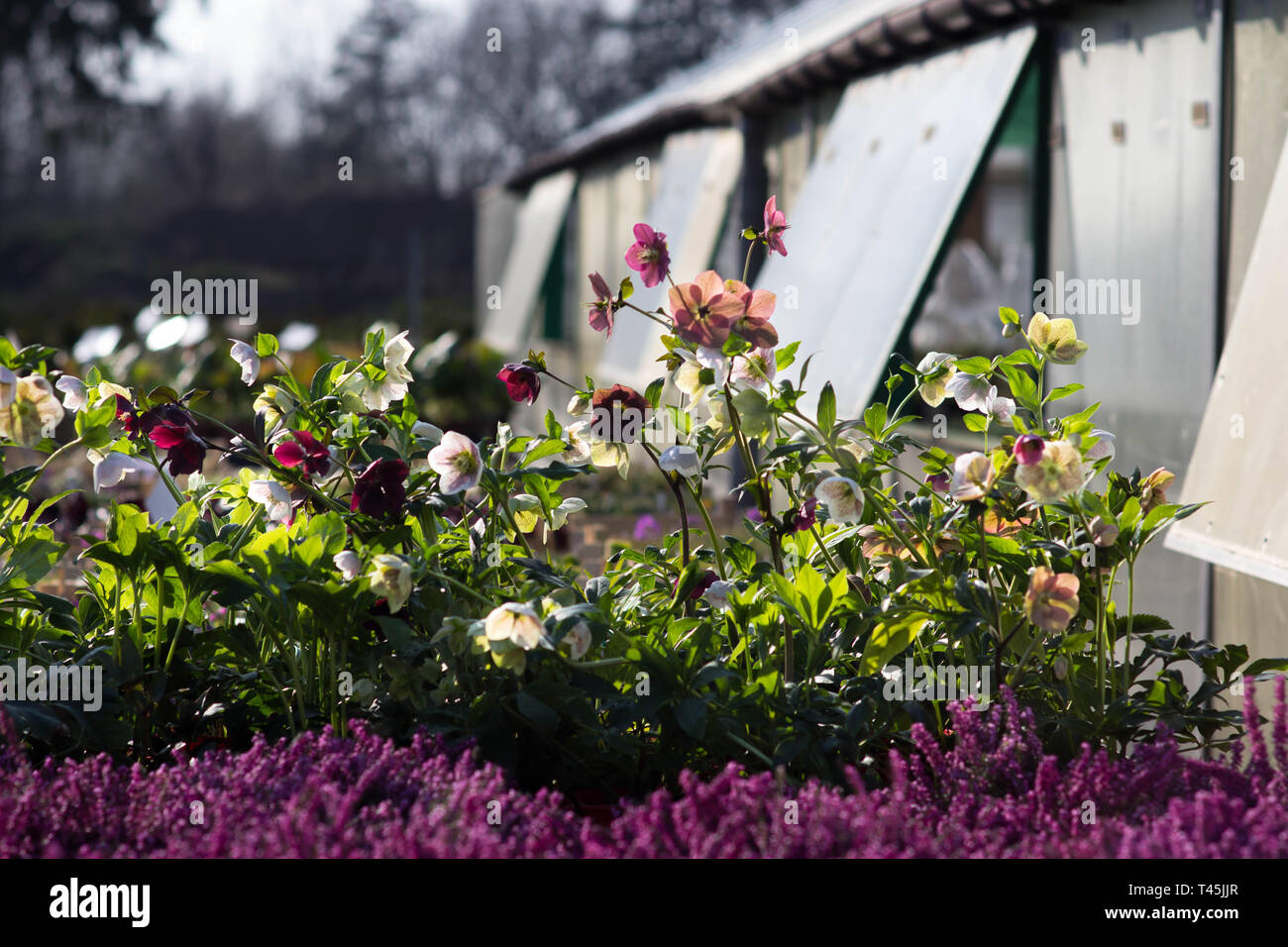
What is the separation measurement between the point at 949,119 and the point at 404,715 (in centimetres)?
375

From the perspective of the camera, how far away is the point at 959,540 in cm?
224

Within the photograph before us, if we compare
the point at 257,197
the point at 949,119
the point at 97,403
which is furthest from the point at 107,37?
the point at 97,403

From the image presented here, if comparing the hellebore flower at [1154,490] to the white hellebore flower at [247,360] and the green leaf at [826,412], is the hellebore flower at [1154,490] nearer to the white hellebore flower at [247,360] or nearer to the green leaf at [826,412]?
the green leaf at [826,412]


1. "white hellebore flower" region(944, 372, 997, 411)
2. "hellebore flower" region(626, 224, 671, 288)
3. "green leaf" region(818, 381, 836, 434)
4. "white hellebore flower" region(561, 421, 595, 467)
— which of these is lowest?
"white hellebore flower" region(561, 421, 595, 467)

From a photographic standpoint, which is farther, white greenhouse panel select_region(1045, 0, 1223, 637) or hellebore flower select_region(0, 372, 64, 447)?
white greenhouse panel select_region(1045, 0, 1223, 637)

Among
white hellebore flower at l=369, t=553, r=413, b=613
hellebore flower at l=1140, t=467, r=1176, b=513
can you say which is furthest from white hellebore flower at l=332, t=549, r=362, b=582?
hellebore flower at l=1140, t=467, r=1176, b=513

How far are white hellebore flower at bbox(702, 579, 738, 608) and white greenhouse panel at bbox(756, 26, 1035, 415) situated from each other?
2.42 meters

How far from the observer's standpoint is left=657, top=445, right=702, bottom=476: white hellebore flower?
7.15 ft

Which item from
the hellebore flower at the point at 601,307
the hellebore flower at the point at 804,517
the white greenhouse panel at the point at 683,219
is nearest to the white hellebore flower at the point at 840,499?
the hellebore flower at the point at 804,517

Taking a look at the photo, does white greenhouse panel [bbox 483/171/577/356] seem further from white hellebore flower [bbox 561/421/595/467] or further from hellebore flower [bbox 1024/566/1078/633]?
hellebore flower [bbox 1024/566/1078/633]

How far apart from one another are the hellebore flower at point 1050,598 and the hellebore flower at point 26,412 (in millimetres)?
1579
